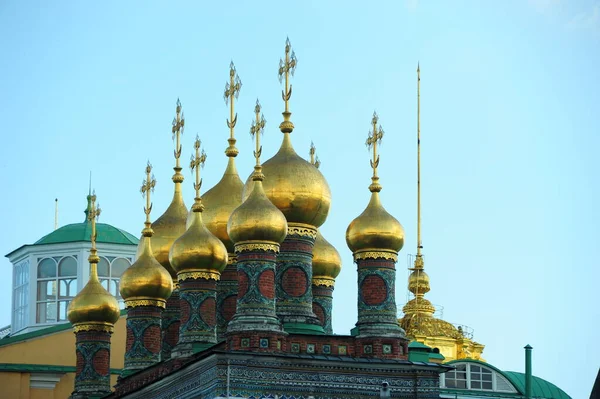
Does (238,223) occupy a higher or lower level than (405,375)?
higher

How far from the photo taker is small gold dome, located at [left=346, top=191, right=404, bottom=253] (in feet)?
129

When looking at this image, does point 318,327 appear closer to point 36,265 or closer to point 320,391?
point 320,391

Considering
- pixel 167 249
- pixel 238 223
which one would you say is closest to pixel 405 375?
pixel 238 223

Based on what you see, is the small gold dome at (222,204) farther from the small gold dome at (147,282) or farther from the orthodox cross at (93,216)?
the orthodox cross at (93,216)

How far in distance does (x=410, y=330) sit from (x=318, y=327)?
12453 mm

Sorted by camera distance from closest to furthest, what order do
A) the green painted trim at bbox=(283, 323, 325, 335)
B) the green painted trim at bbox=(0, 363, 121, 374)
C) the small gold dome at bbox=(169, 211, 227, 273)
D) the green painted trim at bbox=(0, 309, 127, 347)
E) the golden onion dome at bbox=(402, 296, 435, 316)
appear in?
1. the green painted trim at bbox=(283, 323, 325, 335)
2. the small gold dome at bbox=(169, 211, 227, 273)
3. the green painted trim at bbox=(0, 363, 121, 374)
4. the green painted trim at bbox=(0, 309, 127, 347)
5. the golden onion dome at bbox=(402, 296, 435, 316)

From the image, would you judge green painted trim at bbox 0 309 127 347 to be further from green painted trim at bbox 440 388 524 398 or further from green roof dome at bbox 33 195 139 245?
green painted trim at bbox 440 388 524 398

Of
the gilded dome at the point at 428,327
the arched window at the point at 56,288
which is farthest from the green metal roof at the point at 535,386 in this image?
the arched window at the point at 56,288

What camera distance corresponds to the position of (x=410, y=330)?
5134 centimetres

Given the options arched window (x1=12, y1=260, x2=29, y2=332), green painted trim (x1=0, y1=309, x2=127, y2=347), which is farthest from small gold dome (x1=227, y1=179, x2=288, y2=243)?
arched window (x1=12, y1=260, x2=29, y2=332)

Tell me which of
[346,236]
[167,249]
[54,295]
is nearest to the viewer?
[346,236]

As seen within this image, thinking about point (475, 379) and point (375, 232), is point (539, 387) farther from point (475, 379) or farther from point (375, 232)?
point (375, 232)

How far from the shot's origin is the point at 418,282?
5309cm

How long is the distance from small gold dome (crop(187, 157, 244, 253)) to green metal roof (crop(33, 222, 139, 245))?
12.1m
